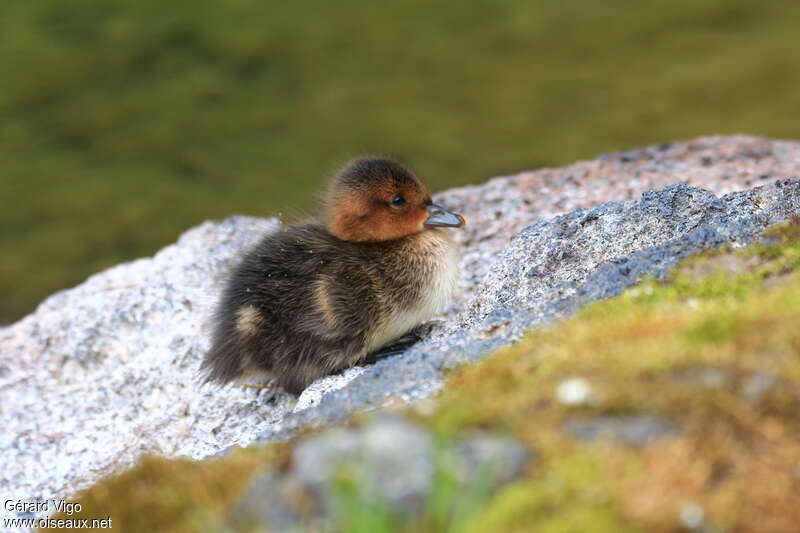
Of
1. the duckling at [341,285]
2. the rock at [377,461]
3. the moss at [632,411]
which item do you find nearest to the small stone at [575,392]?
the moss at [632,411]

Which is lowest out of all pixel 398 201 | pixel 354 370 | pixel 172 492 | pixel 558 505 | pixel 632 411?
pixel 354 370

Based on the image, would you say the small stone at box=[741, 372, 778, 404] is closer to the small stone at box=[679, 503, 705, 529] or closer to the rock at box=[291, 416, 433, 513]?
the small stone at box=[679, 503, 705, 529]

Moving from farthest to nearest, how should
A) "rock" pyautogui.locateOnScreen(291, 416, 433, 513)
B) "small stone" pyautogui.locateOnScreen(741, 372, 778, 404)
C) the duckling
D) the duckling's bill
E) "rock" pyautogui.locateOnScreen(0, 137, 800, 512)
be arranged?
the duckling's bill
the duckling
"rock" pyautogui.locateOnScreen(0, 137, 800, 512)
"small stone" pyautogui.locateOnScreen(741, 372, 778, 404)
"rock" pyautogui.locateOnScreen(291, 416, 433, 513)

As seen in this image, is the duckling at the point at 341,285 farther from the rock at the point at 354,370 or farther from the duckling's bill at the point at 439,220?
the rock at the point at 354,370

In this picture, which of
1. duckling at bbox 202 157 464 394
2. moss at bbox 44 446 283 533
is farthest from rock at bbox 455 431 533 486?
duckling at bbox 202 157 464 394

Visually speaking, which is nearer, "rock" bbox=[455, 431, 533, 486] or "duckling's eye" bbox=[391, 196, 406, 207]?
"rock" bbox=[455, 431, 533, 486]

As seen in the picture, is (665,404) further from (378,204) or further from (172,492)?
(378,204)

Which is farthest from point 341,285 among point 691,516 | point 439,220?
point 691,516
